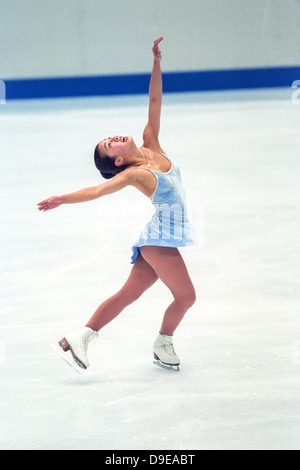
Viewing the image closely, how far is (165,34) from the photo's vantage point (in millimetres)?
11828

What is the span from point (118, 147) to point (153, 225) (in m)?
0.34

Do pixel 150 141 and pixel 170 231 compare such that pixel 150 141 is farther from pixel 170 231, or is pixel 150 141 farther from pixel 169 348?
pixel 169 348

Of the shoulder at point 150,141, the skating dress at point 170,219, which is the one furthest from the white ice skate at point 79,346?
the shoulder at point 150,141

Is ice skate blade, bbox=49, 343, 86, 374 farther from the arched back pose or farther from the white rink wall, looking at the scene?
the white rink wall

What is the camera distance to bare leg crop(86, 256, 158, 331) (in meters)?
3.04

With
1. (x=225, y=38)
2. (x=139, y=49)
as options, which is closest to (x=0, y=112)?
(x=139, y=49)

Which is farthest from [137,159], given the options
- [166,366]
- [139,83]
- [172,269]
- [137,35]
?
[137,35]

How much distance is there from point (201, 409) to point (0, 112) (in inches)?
316

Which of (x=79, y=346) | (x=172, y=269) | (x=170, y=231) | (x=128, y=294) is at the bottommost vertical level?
(x=79, y=346)

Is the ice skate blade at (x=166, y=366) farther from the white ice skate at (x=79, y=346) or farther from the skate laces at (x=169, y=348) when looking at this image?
the white ice skate at (x=79, y=346)

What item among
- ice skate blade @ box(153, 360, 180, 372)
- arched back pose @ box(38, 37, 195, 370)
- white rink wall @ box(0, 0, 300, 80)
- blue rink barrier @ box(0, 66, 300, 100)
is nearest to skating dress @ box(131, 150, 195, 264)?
arched back pose @ box(38, 37, 195, 370)

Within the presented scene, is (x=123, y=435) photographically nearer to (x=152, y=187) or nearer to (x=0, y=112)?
(x=152, y=187)

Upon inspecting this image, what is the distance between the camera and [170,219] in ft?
9.55

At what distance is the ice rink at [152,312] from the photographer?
8.89 ft
